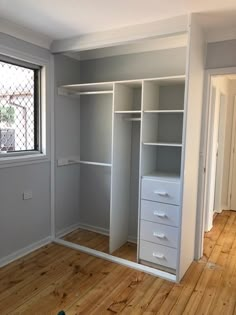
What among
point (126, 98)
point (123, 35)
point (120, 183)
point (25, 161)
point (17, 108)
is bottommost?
point (120, 183)

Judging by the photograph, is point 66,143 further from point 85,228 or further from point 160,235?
point 160,235

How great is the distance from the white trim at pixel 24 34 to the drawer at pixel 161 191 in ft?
6.16

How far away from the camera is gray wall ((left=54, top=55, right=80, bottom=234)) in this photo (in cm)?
328

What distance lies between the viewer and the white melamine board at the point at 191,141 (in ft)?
7.69

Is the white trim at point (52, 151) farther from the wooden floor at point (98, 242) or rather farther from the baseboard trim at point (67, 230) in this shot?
the wooden floor at point (98, 242)

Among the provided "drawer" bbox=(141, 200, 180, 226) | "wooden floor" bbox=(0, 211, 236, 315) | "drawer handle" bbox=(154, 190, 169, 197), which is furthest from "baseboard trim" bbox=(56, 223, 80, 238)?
"drawer handle" bbox=(154, 190, 169, 197)

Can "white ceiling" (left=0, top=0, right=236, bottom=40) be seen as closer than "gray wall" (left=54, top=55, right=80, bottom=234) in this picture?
Yes

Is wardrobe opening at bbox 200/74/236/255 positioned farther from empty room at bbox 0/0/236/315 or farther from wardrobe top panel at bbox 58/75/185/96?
wardrobe top panel at bbox 58/75/185/96

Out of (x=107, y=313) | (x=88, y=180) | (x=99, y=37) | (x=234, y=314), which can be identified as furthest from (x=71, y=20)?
(x=234, y=314)

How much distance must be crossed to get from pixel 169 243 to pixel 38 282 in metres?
1.30

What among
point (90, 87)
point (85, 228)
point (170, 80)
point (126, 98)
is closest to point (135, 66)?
point (126, 98)

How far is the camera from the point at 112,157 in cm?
294

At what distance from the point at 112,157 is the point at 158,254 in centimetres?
112

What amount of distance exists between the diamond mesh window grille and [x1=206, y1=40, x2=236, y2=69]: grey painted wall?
1.93 meters
